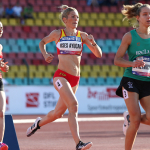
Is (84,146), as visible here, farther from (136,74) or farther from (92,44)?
(92,44)

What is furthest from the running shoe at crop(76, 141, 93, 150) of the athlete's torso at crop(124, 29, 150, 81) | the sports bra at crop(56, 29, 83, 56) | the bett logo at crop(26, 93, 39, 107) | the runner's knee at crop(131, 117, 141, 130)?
the bett logo at crop(26, 93, 39, 107)

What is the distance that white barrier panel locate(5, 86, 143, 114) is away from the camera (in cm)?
1464

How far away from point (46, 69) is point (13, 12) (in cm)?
411

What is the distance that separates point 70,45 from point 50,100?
8.78 meters

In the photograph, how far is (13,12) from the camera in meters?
20.9

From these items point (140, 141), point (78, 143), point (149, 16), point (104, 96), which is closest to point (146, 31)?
point (149, 16)

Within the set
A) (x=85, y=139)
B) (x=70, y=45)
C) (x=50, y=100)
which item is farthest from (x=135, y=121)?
(x=50, y=100)

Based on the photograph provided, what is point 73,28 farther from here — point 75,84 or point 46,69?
point 46,69

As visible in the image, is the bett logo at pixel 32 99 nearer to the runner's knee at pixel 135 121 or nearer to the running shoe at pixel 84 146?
the running shoe at pixel 84 146

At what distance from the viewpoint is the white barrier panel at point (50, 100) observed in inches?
576

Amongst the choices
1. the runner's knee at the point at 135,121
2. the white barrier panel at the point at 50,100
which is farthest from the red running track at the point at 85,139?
the white barrier panel at the point at 50,100

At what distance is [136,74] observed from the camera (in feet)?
17.3

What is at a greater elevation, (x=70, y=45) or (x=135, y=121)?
(x=70, y=45)

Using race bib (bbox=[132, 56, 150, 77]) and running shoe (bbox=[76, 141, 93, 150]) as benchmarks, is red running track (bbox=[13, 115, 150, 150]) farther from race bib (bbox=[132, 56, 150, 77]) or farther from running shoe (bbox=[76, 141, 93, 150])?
race bib (bbox=[132, 56, 150, 77])
